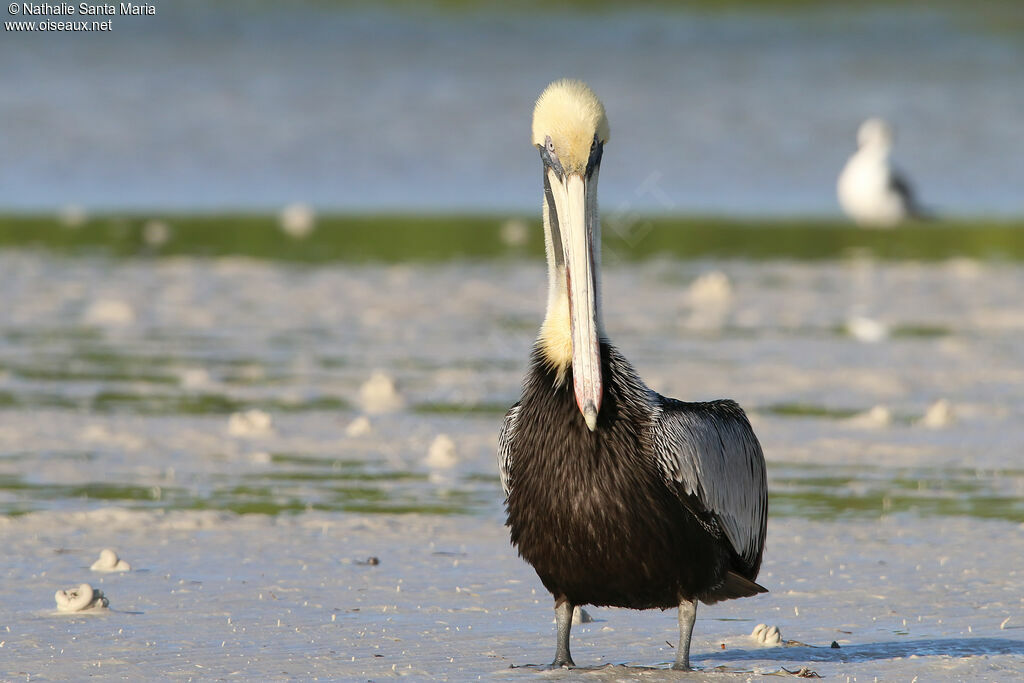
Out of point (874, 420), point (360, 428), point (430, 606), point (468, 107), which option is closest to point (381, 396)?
point (360, 428)

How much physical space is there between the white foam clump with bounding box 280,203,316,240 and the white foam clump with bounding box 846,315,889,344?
6.17 m

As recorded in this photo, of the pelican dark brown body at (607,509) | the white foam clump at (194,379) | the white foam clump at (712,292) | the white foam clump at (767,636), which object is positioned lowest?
the white foam clump at (767,636)

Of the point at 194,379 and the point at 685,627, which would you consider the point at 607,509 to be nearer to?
the point at 685,627

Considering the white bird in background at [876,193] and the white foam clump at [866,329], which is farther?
the white bird in background at [876,193]

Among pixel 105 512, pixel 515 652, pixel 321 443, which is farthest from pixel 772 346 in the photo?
pixel 515 652

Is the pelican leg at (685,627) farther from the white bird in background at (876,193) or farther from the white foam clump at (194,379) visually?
the white bird in background at (876,193)

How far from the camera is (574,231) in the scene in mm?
4715

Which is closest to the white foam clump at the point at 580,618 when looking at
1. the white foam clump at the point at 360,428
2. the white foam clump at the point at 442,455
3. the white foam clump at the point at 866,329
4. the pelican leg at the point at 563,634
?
the pelican leg at the point at 563,634

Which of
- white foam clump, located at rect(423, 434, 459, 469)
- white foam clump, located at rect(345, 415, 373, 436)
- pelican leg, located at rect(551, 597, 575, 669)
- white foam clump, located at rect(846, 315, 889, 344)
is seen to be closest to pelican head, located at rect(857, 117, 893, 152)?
white foam clump, located at rect(846, 315, 889, 344)

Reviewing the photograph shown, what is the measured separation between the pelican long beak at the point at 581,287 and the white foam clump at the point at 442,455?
9.34 ft

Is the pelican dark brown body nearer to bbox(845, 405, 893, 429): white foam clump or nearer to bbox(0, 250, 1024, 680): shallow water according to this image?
bbox(0, 250, 1024, 680): shallow water

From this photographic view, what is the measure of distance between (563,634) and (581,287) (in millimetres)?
902

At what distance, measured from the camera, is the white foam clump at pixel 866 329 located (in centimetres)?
1091

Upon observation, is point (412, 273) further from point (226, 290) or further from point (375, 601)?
point (375, 601)
